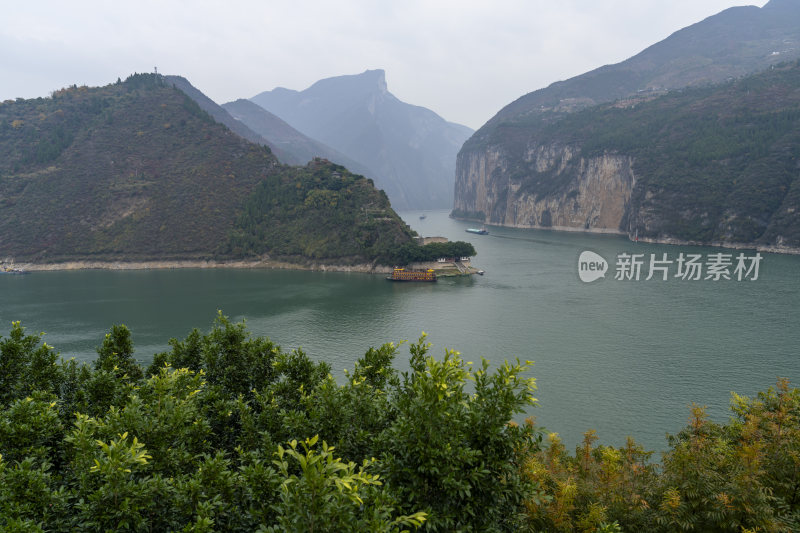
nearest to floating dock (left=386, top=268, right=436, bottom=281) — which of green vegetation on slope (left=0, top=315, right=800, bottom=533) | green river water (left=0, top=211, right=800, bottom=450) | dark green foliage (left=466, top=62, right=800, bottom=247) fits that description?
green river water (left=0, top=211, right=800, bottom=450)

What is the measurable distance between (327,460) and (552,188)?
471 ft

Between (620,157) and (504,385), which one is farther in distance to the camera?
(620,157)

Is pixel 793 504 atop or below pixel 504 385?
below

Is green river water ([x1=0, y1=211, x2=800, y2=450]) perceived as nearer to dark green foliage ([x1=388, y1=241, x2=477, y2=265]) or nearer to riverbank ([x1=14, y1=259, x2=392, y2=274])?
riverbank ([x1=14, y1=259, x2=392, y2=274])

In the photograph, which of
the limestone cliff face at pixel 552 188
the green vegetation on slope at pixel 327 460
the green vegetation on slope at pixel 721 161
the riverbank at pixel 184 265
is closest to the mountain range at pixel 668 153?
the green vegetation on slope at pixel 721 161

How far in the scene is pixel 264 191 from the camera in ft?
279

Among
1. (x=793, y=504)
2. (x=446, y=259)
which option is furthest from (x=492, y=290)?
(x=793, y=504)

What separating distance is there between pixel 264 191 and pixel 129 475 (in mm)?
83702

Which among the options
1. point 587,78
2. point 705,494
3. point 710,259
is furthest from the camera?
point 587,78

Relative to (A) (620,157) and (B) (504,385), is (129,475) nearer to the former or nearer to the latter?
(B) (504,385)

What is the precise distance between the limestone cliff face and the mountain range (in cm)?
37

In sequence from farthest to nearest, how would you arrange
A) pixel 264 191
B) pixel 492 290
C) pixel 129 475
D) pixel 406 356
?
pixel 264 191 < pixel 492 290 < pixel 406 356 < pixel 129 475

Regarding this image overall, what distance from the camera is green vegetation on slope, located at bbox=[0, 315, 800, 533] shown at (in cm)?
609

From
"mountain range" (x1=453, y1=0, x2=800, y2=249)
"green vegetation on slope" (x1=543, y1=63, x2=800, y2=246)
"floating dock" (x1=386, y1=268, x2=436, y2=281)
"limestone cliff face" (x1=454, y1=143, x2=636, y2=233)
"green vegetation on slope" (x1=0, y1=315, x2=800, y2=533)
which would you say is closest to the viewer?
"green vegetation on slope" (x1=0, y1=315, x2=800, y2=533)
